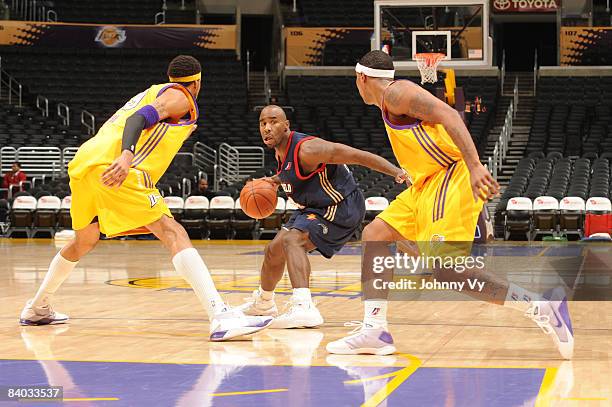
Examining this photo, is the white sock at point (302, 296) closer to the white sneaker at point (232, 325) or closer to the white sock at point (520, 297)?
the white sneaker at point (232, 325)

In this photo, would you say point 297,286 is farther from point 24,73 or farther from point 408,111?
point 24,73

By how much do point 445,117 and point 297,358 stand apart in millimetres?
1287

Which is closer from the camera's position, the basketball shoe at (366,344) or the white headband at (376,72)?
the basketball shoe at (366,344)

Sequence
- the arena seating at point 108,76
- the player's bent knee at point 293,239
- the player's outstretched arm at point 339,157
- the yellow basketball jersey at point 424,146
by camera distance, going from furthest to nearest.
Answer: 1. the arena seating at point 108,76
2. the player's bent knee at point 293,239
3. the player's outstretched arm at point 339,157
4. the yellow basketball jersey at point 424,146

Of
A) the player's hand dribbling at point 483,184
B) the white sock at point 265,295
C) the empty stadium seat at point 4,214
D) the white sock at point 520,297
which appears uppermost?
the player's hand dribbling at point 483,184

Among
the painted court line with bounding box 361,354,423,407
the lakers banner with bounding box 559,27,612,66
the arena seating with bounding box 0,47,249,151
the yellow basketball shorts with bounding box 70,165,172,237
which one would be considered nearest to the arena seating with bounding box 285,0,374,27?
the arena seating with bounding box 0,47,249,151

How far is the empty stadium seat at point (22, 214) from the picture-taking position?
17422 mm

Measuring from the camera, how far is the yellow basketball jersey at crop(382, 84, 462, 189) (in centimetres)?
459

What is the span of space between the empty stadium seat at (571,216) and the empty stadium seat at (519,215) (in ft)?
1.77

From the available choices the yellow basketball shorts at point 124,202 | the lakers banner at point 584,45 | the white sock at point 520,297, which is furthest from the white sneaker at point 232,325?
the lakers banner at point 584,45

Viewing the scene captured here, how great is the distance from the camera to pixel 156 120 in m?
5.09

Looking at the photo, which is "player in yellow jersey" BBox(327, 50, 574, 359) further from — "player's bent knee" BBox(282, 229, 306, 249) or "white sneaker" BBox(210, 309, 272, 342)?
"player's bent knee" BBox(282, 229, 306, 249)

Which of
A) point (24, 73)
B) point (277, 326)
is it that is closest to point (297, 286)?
point (277, 326)

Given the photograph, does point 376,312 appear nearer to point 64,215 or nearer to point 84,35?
point 64,215
